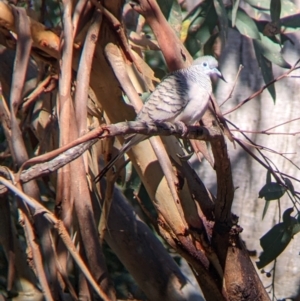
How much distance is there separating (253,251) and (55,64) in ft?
5.73

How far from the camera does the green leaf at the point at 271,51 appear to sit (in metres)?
3.11

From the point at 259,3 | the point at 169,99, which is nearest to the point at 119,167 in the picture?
the point at 169,99

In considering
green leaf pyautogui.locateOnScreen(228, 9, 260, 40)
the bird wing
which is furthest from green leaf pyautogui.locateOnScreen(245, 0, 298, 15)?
the bird wing

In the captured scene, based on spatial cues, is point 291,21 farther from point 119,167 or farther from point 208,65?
point 119,167

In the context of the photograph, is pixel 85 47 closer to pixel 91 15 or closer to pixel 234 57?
pixel 91 15

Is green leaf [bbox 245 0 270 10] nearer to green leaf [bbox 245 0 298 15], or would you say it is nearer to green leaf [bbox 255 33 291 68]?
green leaf [bbox 245 0 298 15]

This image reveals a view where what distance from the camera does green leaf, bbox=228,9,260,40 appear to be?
310 cm

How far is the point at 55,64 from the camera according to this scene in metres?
2.78

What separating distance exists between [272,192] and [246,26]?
2.30 feet

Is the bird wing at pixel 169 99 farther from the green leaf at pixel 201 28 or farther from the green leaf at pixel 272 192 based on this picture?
the green leaf at pixel 272 192

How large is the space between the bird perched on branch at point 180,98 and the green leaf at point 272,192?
42 centimetres

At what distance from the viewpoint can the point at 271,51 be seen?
3.14 m

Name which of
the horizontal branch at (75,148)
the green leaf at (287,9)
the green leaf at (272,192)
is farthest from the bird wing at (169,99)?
the horizontal branch at (75,148)

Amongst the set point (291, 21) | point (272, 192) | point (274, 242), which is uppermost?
point (291, 21)
